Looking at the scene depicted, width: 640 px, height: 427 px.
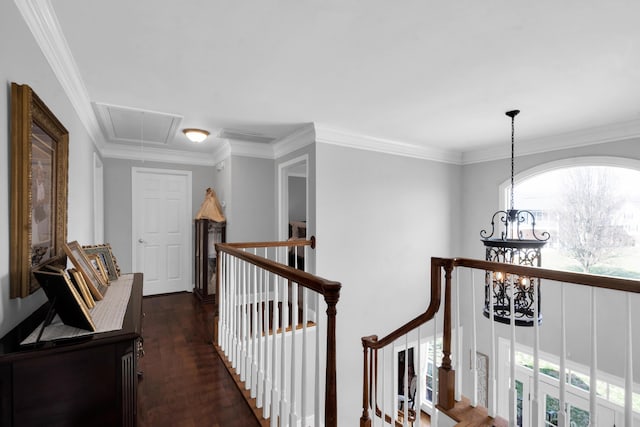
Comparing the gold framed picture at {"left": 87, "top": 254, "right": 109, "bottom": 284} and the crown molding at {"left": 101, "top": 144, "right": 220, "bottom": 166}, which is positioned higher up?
Answer: the crown molding at {"left": 101, "top": 144, "right": 220, "bottom": 166}

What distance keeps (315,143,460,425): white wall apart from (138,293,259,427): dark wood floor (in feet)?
5.20

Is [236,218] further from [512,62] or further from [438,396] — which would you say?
[512,62]

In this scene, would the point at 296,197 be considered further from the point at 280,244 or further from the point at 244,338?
the point at 244,338

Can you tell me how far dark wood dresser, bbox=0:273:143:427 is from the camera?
39.6 inches

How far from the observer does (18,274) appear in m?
1.30

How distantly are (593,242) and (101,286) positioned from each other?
507 cm

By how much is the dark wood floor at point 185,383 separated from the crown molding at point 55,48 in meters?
2.21

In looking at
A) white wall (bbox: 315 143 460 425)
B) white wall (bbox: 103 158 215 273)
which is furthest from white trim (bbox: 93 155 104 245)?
white wall (bbox: 315 143 460 425)

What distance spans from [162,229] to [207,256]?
110 cm

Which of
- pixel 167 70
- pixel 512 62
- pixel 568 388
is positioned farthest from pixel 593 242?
pixel 167 70

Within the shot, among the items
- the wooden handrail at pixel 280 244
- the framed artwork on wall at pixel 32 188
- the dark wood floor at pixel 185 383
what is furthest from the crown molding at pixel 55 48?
the dark wood floor at pixel 185 383

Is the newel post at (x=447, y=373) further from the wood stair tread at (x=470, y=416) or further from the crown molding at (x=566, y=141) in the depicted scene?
the crown molding at (x=566, y=141)

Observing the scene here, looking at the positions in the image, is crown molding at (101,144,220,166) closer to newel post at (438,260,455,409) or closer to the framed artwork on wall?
the framed artwork on wall

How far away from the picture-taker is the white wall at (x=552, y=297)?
3.40 metres
